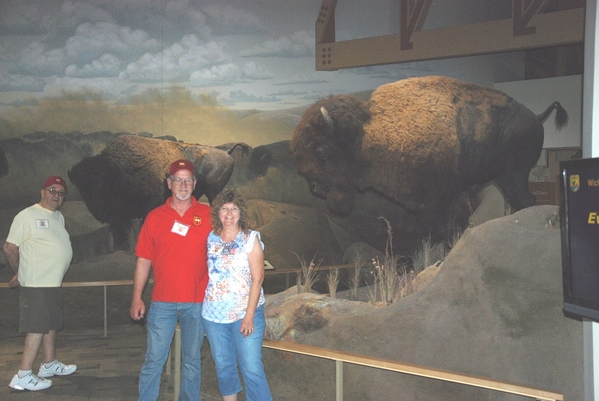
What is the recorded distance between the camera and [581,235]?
103 inches

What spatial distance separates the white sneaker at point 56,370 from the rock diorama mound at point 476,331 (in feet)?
7.68

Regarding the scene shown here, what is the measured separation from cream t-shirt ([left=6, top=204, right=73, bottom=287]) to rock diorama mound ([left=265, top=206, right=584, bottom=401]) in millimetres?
2109

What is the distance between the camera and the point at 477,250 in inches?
160

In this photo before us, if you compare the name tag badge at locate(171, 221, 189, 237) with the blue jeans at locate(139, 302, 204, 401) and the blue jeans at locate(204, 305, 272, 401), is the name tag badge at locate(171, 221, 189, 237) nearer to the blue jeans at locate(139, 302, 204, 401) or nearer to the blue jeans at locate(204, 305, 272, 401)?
the blue jeans at locate(139, 302, 204, 401)

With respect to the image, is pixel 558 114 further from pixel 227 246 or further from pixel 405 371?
pixel 227 246

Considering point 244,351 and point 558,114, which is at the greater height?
point 558,114

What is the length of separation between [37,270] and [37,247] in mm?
187

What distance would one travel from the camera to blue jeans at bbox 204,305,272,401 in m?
3.69

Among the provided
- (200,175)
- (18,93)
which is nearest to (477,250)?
(200,175)

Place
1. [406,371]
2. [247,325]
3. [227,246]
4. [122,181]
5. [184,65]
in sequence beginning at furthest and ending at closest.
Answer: [184,65]
[122,181]
[227,246]
[247,325]
[406,371]

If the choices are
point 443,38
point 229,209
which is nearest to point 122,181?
point 443,38

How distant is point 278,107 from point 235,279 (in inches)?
283

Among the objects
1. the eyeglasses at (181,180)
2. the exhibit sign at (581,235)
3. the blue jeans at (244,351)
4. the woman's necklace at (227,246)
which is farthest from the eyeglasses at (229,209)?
the exhibit sign at (581,235)

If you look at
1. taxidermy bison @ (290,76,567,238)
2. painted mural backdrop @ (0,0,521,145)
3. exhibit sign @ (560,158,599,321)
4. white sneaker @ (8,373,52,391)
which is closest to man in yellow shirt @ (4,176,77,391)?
white sneaker @ (8,373,52,391)
